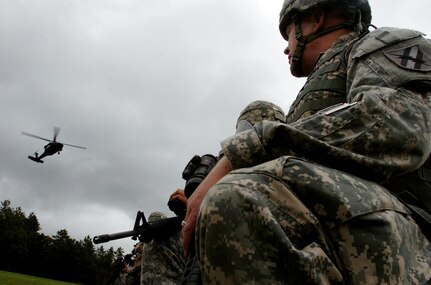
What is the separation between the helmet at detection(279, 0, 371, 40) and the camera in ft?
10.8

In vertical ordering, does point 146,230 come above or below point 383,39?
below

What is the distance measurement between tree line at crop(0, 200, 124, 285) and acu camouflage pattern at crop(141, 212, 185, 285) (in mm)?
81924

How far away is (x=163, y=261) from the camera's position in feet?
28.2

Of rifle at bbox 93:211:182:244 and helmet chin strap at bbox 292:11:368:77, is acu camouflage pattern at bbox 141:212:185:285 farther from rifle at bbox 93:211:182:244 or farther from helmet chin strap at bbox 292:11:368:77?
helmet chin strap at bbox 292:11:368:77

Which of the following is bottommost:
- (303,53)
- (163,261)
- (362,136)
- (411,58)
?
(163,261)

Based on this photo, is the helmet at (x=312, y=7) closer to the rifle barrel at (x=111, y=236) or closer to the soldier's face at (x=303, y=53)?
the soldier's face at (x=303, y=53)

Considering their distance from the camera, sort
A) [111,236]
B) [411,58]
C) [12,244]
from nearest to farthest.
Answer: [411,58]
[111,236]
[12,244]

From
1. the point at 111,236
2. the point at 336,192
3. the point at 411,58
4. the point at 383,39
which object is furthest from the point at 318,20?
the point at 111,236

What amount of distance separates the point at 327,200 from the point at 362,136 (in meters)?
0.34

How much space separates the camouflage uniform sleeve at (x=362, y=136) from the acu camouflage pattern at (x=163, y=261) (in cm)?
654

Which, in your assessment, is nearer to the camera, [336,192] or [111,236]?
[336,192]

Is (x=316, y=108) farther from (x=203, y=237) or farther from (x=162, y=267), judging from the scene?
(x=162, y=267)

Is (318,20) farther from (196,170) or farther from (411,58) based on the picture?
(196,170)

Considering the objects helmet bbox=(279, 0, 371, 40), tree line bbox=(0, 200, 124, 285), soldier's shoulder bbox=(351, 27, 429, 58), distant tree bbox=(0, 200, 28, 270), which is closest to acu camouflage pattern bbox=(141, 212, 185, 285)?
helmet bbox=(279, 0, 371, 40)
